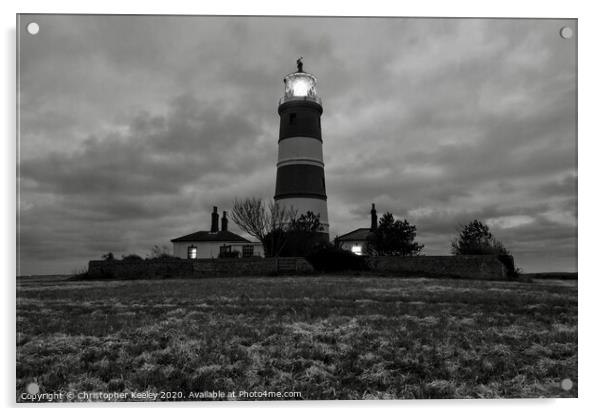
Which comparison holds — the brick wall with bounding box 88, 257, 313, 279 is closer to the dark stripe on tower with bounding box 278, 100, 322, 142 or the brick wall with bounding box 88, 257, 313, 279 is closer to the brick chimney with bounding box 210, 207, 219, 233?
the dark stripe on tower with bounding box 278, 100, 322, 142

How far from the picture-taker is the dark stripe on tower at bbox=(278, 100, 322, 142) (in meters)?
26.1

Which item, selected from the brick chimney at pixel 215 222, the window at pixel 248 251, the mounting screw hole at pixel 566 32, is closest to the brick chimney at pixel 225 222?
the brick chimney at pixel 215 222

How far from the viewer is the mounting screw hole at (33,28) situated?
568cm

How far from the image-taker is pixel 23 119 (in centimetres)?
571

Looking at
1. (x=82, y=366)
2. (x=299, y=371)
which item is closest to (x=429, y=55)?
(x=299, y=371)

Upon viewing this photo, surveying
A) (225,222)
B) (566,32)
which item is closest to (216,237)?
(225,222)

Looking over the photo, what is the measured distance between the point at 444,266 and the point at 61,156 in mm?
19949

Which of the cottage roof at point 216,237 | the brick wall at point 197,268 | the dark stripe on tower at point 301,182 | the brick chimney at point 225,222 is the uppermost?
the dark stripe on tower at point 301,182

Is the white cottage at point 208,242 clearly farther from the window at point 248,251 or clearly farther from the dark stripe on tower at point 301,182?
the dark stripe on tower at point 301,182

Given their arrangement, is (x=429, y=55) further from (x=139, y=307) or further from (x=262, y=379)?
(x=139, y=307)

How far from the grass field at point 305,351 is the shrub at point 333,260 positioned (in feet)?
50.4

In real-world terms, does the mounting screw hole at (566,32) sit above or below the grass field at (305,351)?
above

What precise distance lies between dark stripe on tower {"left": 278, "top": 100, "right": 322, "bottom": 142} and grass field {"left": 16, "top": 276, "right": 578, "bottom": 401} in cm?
1893

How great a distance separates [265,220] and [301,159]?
5.69 meters
